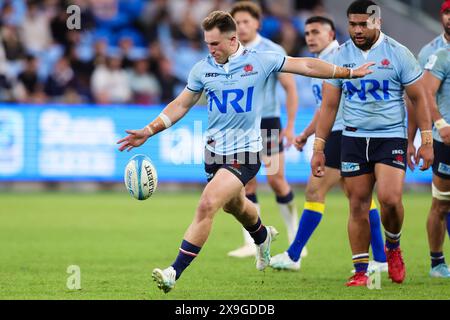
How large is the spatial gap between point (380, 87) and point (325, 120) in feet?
1.94

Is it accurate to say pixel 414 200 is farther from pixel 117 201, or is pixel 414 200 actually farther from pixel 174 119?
pixel 174 119

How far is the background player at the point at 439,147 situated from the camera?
9062mm

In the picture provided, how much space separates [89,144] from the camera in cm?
1809

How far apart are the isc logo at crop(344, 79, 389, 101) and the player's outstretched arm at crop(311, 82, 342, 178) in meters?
0.15

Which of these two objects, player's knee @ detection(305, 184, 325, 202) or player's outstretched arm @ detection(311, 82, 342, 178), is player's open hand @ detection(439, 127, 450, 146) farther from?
player's knee @ detection(305, 184, 325, 202)

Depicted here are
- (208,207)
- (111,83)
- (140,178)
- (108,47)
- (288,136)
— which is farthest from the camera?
(108,47)

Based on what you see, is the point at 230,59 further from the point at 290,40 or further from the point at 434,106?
the point at 290,40

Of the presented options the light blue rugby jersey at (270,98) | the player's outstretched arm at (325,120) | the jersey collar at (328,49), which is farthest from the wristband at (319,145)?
the light blue rugby jersey at (270,98)

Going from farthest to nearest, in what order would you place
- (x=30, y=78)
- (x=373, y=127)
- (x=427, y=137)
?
(x=30, y=78)
(x=373, y=127)
(x=427, y=137)

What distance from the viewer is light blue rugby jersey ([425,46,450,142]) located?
29.9 feet

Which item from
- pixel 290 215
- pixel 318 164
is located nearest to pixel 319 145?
pixel 318 164

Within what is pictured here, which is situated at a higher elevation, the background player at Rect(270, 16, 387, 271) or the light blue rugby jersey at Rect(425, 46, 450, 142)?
the light blue rugby jersey at Rect(425, 46, 450, 142)

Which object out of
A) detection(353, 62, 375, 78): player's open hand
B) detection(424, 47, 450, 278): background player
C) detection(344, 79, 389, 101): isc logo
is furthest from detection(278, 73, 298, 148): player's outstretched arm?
detection(353, 62, 375, 78): player's open hand

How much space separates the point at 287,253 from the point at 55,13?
12.5 metres
